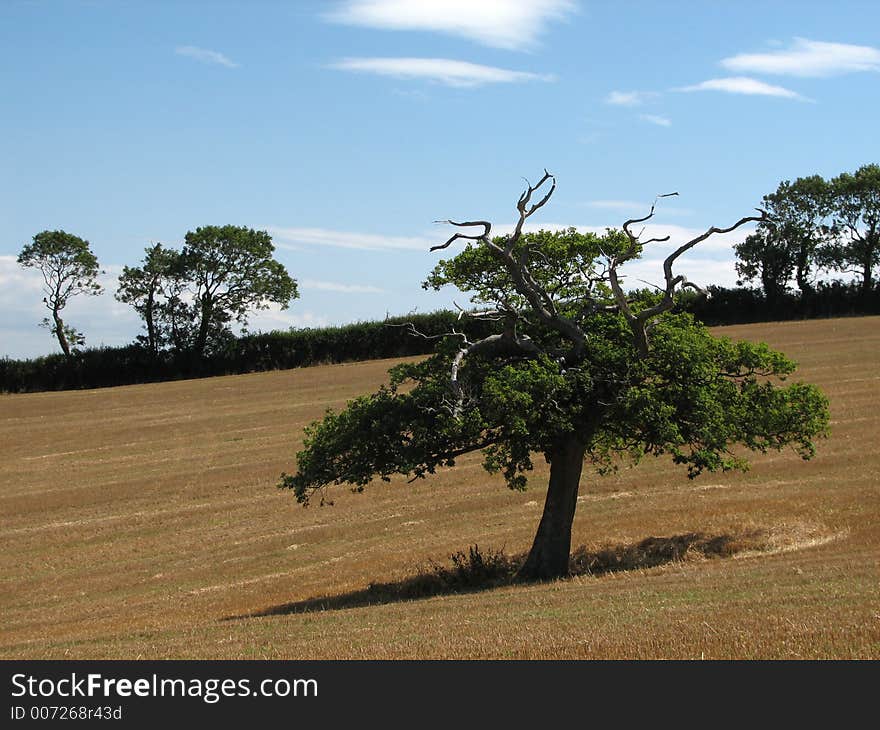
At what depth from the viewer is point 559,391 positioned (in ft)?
78.4

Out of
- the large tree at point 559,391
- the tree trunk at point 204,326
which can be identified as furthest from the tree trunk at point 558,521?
the tree trunk at point 204,326

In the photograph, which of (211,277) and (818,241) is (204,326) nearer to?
(211,277)

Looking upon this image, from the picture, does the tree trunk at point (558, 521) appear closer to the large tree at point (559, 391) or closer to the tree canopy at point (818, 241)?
the large tree at point (559, 391)

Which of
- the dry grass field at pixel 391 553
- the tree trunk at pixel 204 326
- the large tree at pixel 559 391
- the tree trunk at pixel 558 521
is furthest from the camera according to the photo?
the tree trunk at pixel 204 326

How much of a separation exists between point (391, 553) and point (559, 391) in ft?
29.8

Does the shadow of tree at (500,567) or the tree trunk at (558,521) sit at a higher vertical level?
the tree trunk at (558,521)

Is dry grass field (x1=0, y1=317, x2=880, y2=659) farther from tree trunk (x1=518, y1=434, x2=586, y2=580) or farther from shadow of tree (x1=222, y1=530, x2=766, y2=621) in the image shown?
tree trunk (x1=518, y1=434, x2=586, y2=580)

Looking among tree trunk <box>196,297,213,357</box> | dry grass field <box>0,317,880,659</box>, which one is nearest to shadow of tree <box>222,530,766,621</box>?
dry grass field <box>0,317,880,659</box>

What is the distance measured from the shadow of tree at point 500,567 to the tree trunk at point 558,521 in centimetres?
49

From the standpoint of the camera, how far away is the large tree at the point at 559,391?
23.6 meters

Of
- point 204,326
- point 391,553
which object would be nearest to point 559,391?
point 391,553

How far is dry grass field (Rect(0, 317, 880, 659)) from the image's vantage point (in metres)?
15.1

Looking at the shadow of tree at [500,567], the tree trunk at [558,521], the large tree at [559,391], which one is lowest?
the shadow of tree at [500,567]
